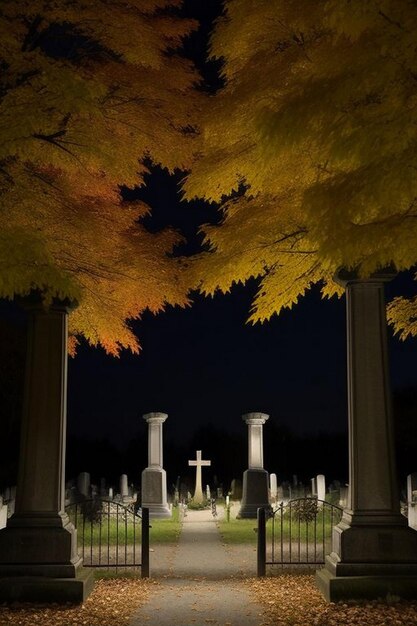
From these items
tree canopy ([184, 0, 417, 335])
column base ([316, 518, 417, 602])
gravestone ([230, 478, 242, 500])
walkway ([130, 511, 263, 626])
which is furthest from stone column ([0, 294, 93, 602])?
gravestone ([230, 478, 242, 500])

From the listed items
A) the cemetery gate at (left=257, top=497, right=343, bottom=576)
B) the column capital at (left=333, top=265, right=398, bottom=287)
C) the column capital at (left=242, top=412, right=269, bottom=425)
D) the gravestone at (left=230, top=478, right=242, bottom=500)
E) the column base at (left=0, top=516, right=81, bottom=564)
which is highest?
the column capital at (left=333, top=265, right=398, bottom=287)

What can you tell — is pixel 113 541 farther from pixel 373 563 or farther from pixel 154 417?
pixel 154 417

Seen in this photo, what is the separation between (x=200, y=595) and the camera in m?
10.6

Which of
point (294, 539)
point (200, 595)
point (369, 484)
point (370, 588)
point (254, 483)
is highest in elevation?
point (369, 484)

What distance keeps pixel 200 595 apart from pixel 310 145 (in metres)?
6.05

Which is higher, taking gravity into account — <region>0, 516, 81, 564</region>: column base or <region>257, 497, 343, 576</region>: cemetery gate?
<region>0, 516, 81, 564</region>: column base

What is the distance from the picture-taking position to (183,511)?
25438 mm

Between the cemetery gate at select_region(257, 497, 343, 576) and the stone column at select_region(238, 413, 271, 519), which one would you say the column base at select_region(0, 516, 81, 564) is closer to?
the cemetery gate at select_region(257, 497, 343, 576)

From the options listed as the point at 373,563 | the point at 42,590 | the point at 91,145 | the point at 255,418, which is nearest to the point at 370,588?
the point at 373,563

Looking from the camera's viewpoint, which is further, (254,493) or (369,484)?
(254,493)

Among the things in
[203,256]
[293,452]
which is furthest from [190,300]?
[293,452]

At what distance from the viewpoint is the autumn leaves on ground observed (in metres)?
8.72

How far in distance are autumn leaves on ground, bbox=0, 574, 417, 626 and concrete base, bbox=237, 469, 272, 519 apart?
508 inches

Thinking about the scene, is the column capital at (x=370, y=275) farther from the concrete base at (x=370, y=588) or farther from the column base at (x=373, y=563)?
the concrete base at (x=370, y=588)
